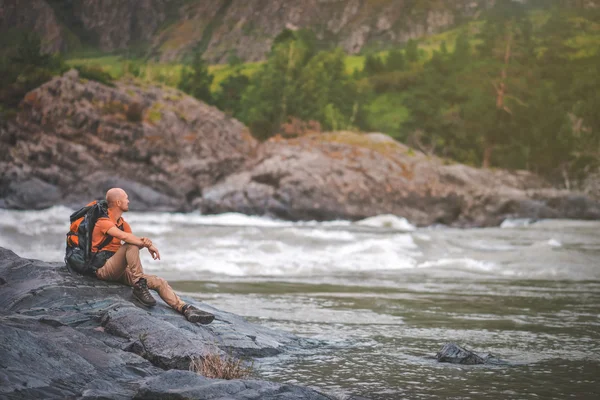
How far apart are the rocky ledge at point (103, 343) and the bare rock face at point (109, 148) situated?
3040cm

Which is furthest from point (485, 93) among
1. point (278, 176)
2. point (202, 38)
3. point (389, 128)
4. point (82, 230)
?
point (82, 230)

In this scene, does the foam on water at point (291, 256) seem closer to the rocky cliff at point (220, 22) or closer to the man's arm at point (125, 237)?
the man's arm at point (125, 237)

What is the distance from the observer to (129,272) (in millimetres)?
9086

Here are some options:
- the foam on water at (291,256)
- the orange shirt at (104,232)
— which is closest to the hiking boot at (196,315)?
the orange shirt at (104,232)

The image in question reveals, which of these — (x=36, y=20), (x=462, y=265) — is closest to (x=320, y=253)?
(x=462, y=265)

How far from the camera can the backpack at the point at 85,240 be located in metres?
8.98

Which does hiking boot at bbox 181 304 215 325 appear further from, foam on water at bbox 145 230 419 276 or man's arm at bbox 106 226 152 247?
foam on water at bbox 145 230 419 276

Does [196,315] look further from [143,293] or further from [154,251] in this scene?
[154,251]

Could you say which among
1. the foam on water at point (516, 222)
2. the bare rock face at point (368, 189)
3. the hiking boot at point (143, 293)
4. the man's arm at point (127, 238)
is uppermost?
the bare rock face at point (368, 189)

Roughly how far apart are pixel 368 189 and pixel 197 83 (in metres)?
17.2

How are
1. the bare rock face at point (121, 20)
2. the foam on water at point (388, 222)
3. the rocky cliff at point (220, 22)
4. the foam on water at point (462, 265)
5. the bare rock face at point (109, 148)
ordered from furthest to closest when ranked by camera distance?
the bare rock face at point (121, 20)
the rocky cliff at point (220, 22)
the foam on water at point (388, 222)
the bare rock face at point (109, 148)
the foam on water at point (462, 265)

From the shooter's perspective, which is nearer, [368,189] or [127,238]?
[127,238]

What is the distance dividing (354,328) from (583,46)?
215ft

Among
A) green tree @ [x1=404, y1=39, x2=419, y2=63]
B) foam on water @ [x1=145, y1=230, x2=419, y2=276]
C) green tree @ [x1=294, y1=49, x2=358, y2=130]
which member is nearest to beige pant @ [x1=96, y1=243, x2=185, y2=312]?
foam on water @ [x1=145, y1=230, x2=419, y2=276]
